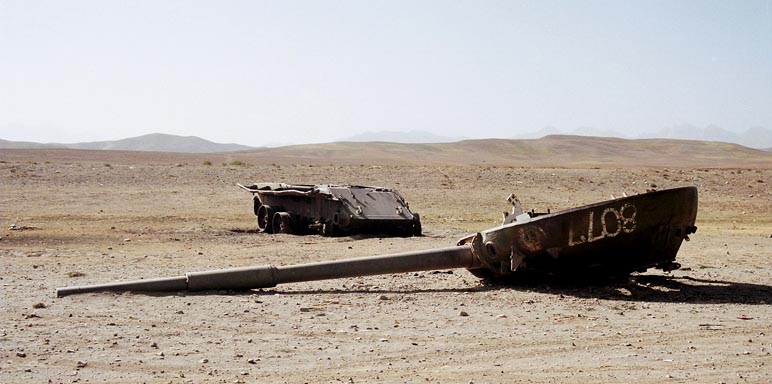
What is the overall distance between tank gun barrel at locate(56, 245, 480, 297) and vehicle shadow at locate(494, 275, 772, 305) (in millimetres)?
732

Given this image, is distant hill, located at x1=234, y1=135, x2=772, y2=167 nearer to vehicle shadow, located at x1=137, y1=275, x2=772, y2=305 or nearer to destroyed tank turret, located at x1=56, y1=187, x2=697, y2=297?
vehicle shadow, located at x1=137, y1=275, x2=772, y2=305

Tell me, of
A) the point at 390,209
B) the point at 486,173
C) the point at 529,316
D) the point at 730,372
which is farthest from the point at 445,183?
the point at 730,372

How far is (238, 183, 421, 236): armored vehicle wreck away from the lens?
18.9 metres

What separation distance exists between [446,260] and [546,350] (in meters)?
3.49

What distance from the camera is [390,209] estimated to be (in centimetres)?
1944

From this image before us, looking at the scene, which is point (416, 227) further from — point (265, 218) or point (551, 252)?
point (551, 252)

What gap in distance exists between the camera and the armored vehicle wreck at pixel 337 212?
1886cm

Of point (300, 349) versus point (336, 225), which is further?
point (336, 225)

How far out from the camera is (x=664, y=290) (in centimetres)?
1086

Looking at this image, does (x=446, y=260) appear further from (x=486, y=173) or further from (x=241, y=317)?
(x=486, y=173)

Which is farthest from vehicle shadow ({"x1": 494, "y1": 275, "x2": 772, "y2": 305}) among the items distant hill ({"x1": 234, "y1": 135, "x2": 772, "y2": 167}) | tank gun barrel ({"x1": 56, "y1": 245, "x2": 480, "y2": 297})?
distant hill ({"x1": 234, "y1": 135, "x2": 772, "y2": 167})

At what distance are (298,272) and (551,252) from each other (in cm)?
276

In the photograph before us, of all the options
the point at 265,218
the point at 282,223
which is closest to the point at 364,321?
the point at 282,223

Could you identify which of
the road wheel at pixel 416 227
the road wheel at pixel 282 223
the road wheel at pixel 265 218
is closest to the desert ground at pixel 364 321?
the road wheel at pixel 416 227
